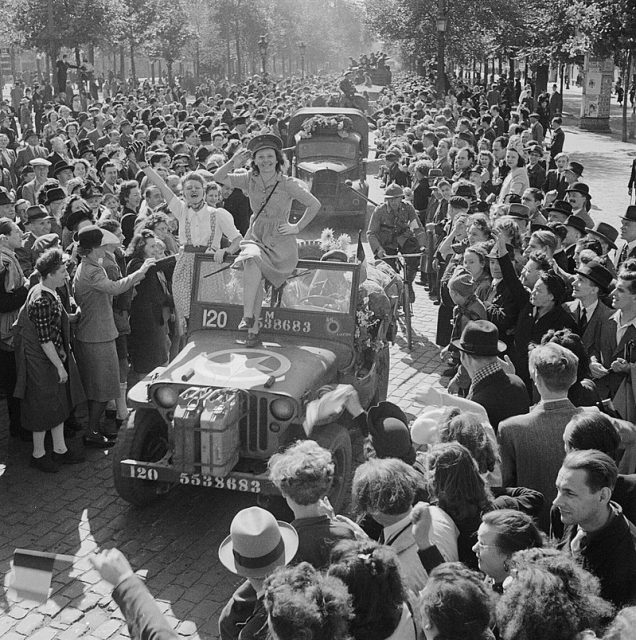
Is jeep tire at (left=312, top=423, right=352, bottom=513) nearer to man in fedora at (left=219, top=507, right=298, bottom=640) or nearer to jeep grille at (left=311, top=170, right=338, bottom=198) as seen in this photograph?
man in fedora at (left=219, top=507, right=298, bottom=640)

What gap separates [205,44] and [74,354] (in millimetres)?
60378

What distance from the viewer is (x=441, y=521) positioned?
4191 mm

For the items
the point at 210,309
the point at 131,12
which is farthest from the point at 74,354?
the point at 131,12

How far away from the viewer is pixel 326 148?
776 inches

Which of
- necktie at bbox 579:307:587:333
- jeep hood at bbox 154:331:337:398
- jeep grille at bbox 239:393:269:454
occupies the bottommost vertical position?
jeep grille at bbox 239:393:269:454

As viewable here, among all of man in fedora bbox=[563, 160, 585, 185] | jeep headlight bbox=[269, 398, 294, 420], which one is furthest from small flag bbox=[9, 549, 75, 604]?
man in fedora bbox=[563, 160, 585, 185]

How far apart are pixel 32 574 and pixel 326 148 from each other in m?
17.0

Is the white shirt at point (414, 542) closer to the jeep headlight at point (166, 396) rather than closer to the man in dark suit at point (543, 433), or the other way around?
the man in dark suit at point (543, 433)

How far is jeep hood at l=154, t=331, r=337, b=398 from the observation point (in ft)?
21.3

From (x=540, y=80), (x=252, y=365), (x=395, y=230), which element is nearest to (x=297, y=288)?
(x=252, y=365)

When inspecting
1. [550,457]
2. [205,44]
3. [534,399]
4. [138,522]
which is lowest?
[138,522]

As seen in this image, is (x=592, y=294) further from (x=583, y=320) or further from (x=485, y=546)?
(x=485, y=546)

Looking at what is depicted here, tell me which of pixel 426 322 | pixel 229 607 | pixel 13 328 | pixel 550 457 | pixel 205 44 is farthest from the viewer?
pixel 205 44

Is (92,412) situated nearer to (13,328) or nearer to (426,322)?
(13,328)
